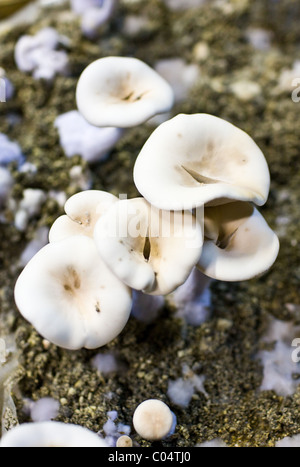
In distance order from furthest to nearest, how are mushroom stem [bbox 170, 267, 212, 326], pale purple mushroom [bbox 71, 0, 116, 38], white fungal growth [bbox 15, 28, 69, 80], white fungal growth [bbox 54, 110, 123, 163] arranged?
pale purple mushroom [bbox 71, 0, 116, 38]
white fungal growth [bbox 15, 28, 69, 80]
white fungal growth [bbox 54, 110, 123, 163]
mushroom stem [bbox 170, 267, 212, 326]

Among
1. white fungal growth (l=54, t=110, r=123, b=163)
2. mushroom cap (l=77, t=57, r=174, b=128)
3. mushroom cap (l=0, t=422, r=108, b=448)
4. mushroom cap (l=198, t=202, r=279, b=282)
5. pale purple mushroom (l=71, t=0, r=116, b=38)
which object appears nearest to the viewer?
mushroom cap (l=0, t=422, r=108, b=448)

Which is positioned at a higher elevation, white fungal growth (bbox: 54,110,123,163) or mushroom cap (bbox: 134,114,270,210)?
mushroom cap (bbox: 134,114,270,210)

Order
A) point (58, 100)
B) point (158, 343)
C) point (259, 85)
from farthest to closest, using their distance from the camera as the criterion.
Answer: point (259, 85), point (58, 100), point (158, 343)

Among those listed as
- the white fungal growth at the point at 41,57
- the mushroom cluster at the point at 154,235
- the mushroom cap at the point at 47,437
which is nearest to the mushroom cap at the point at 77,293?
the mushroom cluster at the point at 154,235

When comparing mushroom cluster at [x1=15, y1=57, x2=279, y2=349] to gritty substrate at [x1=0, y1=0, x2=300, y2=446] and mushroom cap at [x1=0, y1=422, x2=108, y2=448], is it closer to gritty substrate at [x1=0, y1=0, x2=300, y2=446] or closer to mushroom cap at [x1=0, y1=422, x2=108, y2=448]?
mushroom cap at [x1=0, y1=422, x2=108, y2=448]

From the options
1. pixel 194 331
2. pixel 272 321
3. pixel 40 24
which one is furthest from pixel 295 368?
pixel 40 24

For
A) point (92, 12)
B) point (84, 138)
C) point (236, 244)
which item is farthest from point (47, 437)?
point (92, 12)

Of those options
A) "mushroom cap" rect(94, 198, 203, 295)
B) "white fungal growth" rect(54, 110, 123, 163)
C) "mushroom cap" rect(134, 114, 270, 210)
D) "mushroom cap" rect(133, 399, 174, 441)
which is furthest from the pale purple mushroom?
"mushroom cap" rect(133, 399, 174, 441)
